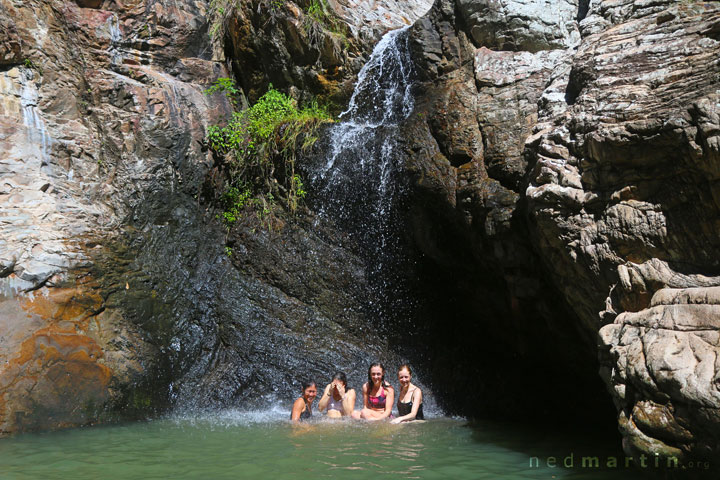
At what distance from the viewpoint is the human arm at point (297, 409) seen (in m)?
6.50

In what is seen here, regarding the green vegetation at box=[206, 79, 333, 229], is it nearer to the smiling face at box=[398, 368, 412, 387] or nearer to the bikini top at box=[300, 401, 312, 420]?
the bikini top at box=[300, 401, 312, 420]

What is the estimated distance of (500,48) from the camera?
7.21 metres

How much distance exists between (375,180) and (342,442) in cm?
367

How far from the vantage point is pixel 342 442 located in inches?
211

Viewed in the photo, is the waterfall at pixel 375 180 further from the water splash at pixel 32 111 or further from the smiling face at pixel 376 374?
the water splash at pixel 32 111

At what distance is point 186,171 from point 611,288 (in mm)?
6228

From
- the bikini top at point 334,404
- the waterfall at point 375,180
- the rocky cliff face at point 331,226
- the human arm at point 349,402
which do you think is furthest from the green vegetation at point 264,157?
the human arm at point 349,402

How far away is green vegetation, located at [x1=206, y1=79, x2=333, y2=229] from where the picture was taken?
27.9ft

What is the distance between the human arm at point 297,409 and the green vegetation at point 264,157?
2816 mm

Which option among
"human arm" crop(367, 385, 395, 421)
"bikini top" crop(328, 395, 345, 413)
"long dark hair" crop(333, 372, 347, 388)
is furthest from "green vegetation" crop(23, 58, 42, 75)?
"human arm" crop(367, 385, 395, 421)

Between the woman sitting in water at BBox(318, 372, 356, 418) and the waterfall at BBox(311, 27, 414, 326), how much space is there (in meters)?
1.29

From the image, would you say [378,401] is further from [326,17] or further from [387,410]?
[326,17]

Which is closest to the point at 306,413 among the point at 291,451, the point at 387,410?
the point at 387,410

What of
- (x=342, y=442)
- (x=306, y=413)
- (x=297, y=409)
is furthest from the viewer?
(x=306, y=413)
